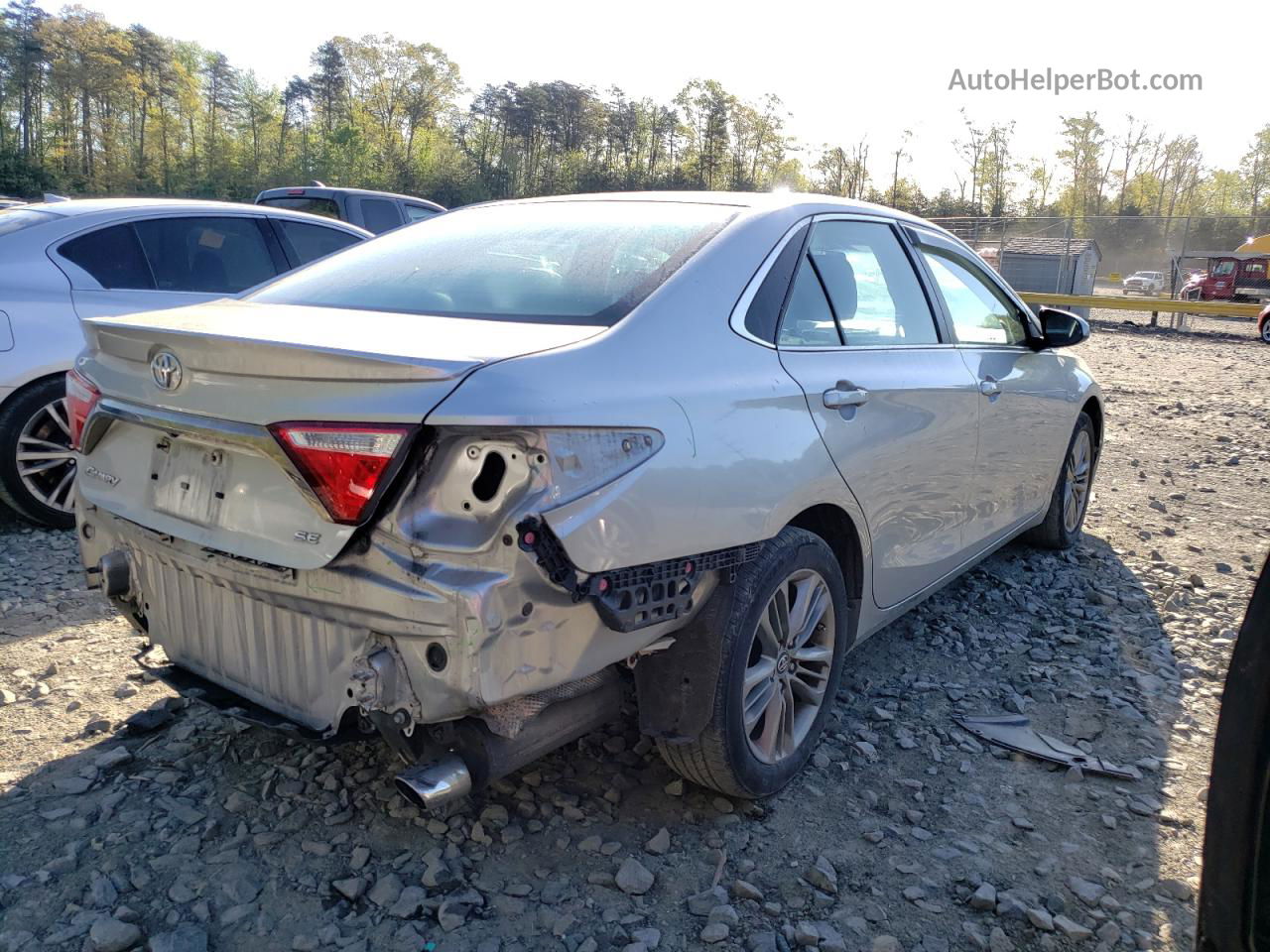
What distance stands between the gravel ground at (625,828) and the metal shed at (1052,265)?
28343mm

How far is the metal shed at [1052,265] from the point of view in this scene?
29469mm

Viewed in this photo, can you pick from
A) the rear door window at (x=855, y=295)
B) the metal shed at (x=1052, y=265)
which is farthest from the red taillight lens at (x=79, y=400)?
the metal shed at (x=1052, y=265)

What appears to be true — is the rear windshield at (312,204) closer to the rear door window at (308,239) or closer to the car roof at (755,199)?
the rear door window at (308,239)

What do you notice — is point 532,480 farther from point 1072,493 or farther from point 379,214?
point 379,214

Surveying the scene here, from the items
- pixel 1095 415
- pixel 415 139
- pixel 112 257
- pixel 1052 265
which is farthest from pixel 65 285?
pixel 415 139

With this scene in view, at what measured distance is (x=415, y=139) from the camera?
68688 mm

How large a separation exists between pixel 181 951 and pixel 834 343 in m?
2.37

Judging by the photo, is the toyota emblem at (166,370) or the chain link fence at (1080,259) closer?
the toyota emblem at (166,370)

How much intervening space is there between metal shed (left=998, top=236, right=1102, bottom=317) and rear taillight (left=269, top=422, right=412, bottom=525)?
30196 millimetres

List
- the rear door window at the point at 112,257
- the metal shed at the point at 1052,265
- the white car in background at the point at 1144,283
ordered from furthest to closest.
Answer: the white car in background at the point at 1144,283
the metal shed at the point at 1052,265
the rear door window at the point at 112,257

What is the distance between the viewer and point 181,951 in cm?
211

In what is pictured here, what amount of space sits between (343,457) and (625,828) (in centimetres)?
135

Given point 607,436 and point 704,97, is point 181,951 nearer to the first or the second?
point 607,436

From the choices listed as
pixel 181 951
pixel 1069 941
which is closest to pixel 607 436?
pixel 181 951
